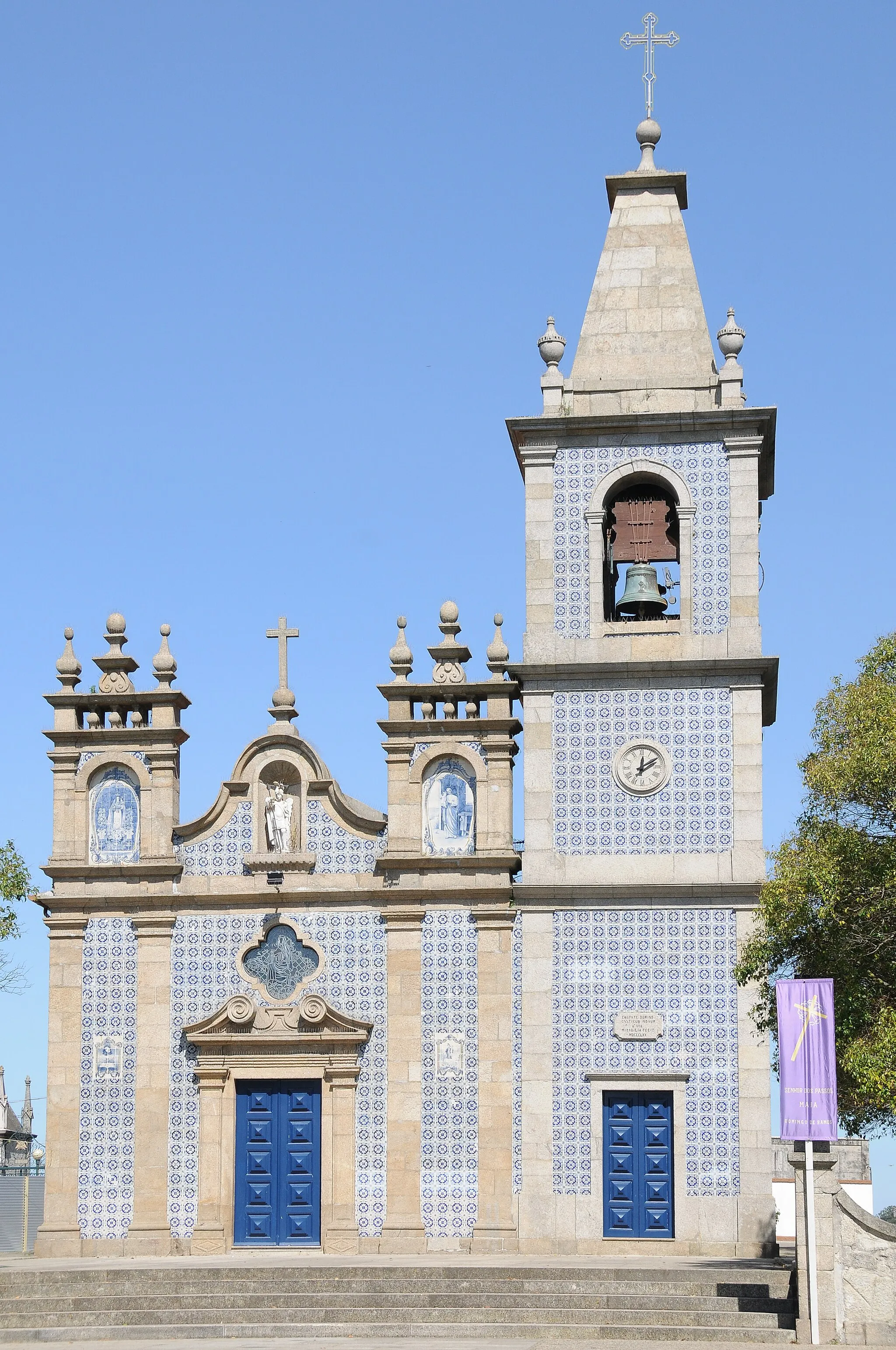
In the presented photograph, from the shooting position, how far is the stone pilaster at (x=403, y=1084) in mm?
26562

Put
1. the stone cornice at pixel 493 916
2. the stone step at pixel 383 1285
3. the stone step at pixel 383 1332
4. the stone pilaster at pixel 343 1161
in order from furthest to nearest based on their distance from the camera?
the stone cornice at pixel 493 916 → the stone pilaster at pixel 343 1161 → the stone step at pixel 383 1285 → the stone step at pixel 383 1332

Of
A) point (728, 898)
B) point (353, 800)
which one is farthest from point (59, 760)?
point (728, 898)

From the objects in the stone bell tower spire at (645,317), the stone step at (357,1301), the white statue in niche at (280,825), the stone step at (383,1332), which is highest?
the stone bell tower spire at (645,317)

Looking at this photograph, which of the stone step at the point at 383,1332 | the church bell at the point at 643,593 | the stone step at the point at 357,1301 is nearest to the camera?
the stone step at the point at 383,1332

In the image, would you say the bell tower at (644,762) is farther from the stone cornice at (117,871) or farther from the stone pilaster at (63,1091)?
the stone pilaster at (63,1091)

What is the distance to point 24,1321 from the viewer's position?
2283 centimetres

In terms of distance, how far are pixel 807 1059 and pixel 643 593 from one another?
8.09 meters

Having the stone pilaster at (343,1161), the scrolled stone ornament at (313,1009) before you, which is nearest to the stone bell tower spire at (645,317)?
the scrolled stone ornament at (313,1009)

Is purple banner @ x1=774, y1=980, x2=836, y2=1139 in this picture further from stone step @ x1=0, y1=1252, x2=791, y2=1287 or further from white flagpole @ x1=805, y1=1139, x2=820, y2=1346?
stone step @ x1=0, y1=1252, x2=791, y2=1287

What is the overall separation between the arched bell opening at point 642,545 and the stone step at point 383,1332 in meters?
9.47

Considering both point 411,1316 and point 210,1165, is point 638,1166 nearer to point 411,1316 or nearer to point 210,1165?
point 411,1316

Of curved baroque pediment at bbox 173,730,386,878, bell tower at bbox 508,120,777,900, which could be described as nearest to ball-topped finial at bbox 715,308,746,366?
bell tower at bbox 508,120,777,900

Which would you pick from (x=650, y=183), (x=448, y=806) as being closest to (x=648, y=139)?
(x=650, y=183)

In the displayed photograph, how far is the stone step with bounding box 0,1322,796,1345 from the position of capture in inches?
835
